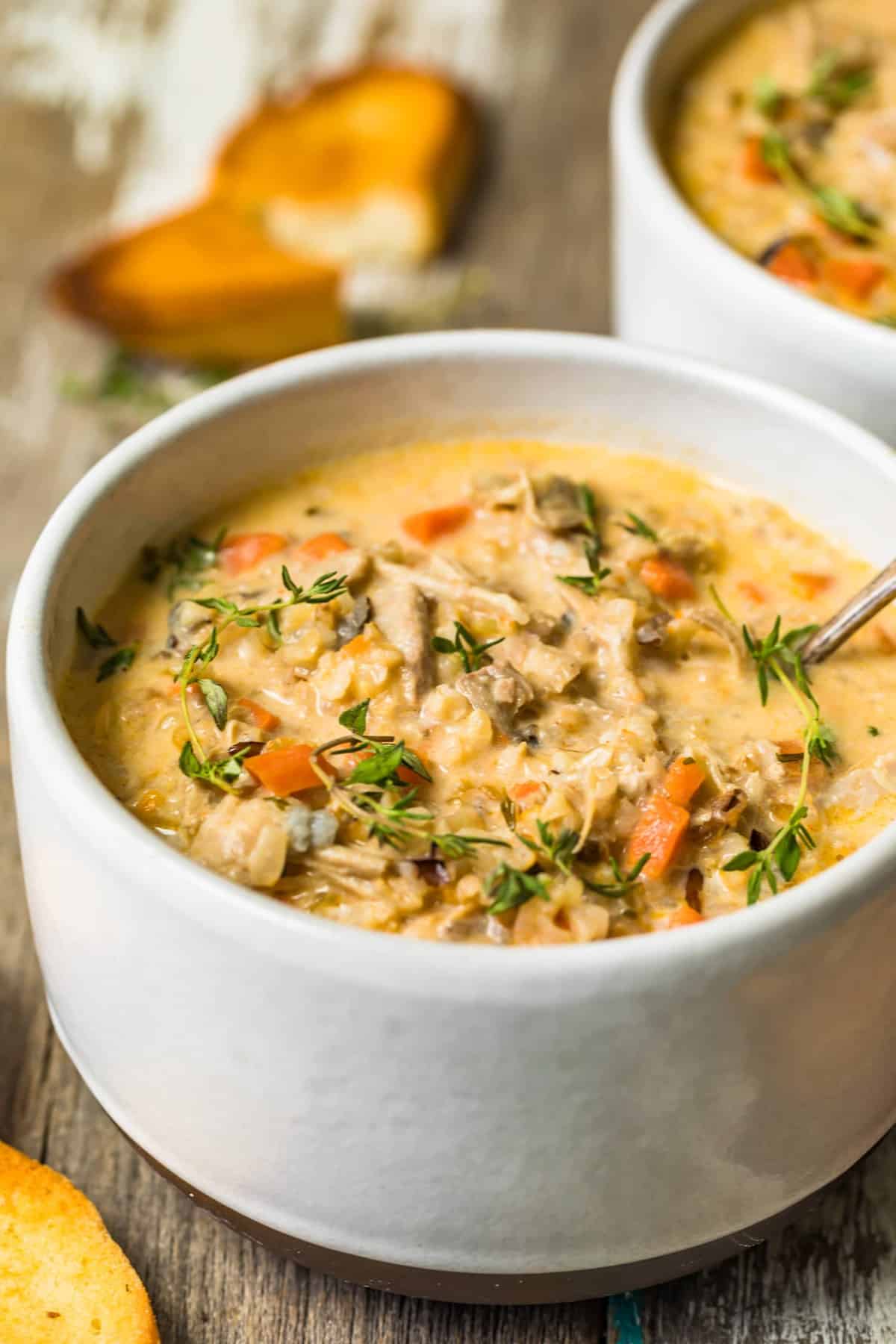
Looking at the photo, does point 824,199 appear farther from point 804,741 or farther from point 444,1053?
point 444,1053

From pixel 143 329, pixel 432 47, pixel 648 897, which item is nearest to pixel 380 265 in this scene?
pixel 143 329

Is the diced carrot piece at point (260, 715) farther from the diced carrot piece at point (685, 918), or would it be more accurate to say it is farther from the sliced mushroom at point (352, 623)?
the diced carrot piece at point (685, 918)

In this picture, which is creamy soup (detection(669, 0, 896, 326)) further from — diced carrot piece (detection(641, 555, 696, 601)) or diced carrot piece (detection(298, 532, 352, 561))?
diced carrot piece (detection(298, 532, 352, 561))

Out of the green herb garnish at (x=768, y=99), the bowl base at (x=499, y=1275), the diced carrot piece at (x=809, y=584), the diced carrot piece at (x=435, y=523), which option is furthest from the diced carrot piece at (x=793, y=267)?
the bowl base at (x=499, y=1275)

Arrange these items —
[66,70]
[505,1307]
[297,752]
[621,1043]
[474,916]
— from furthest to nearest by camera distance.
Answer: [66,70] → [505,1307] → [297,752] → [474,916] → [621,1043]

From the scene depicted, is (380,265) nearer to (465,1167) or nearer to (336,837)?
(336,837)

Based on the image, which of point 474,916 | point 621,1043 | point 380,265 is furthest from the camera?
point 380,265
